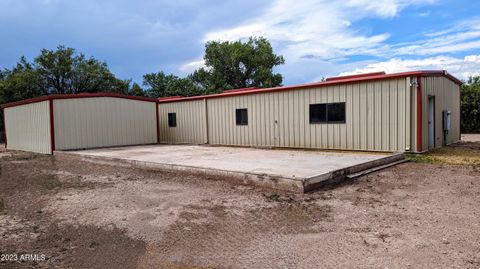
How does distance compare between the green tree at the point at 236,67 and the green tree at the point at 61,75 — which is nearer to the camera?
the green tree at the point at 61,75

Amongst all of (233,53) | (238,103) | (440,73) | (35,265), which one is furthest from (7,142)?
(233,53)

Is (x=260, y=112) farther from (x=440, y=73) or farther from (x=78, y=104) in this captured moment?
(x=78, y=104)

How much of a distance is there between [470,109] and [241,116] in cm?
1491

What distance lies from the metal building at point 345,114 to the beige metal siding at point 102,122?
3.24 m

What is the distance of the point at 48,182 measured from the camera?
877cm

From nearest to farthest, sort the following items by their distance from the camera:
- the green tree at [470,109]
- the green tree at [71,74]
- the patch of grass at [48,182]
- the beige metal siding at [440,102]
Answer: the patch of grass at [48,182]
the beige metal siding at [440,102]
the green tree at [470,109]
the green tree at [71,74]

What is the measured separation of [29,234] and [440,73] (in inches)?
517

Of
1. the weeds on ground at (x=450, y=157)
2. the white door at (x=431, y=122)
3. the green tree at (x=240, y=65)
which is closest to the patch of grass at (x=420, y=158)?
the weeds on ground at (x=450, y=157)

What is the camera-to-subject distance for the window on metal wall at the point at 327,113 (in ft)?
41.8

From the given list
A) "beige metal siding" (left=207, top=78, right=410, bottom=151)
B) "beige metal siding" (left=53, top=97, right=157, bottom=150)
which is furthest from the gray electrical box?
"beige metal siding" (left=53, top=97, right=157, bottom=150)

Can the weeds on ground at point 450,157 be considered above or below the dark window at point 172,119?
below

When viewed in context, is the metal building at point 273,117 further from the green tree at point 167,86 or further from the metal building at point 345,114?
the green tree at point 167,86

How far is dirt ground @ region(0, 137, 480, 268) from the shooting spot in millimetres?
3934

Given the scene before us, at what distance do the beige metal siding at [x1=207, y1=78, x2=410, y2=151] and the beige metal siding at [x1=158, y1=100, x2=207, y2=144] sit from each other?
84 cm
